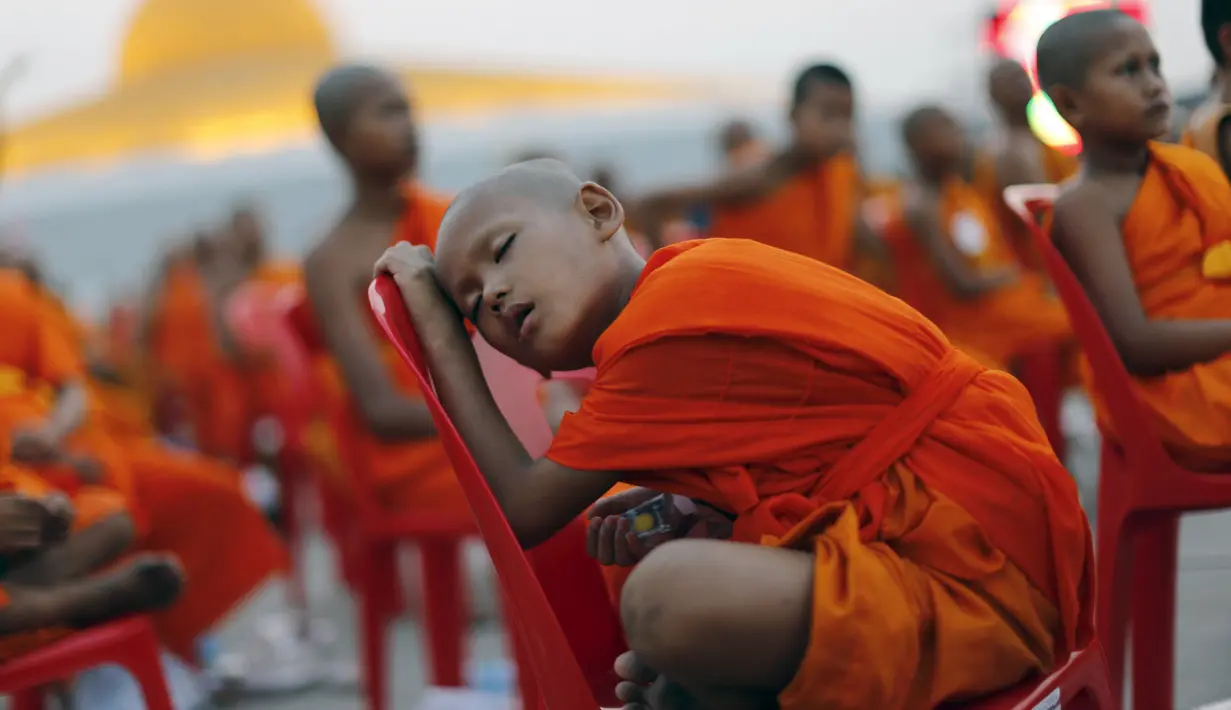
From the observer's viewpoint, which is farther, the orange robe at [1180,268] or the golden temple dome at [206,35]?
the golden temple dome at [206,35]

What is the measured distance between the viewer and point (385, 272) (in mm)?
1443

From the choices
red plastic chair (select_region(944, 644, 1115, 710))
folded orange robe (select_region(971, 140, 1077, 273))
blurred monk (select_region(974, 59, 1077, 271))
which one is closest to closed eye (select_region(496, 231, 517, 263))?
red plastic chair (select_region(944, 644, 1115, 710))

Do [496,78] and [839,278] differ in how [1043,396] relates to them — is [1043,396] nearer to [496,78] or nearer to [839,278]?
[839,278]

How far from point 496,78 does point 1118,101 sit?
59.4ft

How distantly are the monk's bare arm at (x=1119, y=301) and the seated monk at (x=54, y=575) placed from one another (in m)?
1.29

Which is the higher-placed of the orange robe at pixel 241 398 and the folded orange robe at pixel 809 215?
the folded orange robe at pixel 809 215

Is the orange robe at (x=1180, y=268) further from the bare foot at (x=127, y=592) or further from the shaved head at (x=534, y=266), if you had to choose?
the bare foot at (x=127, y=592)

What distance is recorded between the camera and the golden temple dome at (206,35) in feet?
71.3

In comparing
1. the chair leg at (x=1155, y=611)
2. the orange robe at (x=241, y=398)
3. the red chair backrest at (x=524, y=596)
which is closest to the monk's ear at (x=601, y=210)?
the red chair backrest at (x=524, y=596)

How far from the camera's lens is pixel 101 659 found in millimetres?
1794

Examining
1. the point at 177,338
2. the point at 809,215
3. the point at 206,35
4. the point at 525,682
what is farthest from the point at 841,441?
the point at 206,35

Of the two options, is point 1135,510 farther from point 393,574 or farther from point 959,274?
point 959,274

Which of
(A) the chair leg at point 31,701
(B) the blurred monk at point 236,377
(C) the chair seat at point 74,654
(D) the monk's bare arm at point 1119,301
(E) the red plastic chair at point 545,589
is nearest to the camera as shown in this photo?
(E) the red plastic chair at point 545,589

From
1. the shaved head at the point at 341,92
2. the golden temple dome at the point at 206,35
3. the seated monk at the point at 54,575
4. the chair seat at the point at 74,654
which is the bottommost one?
the chair seat at the point at 74,654
